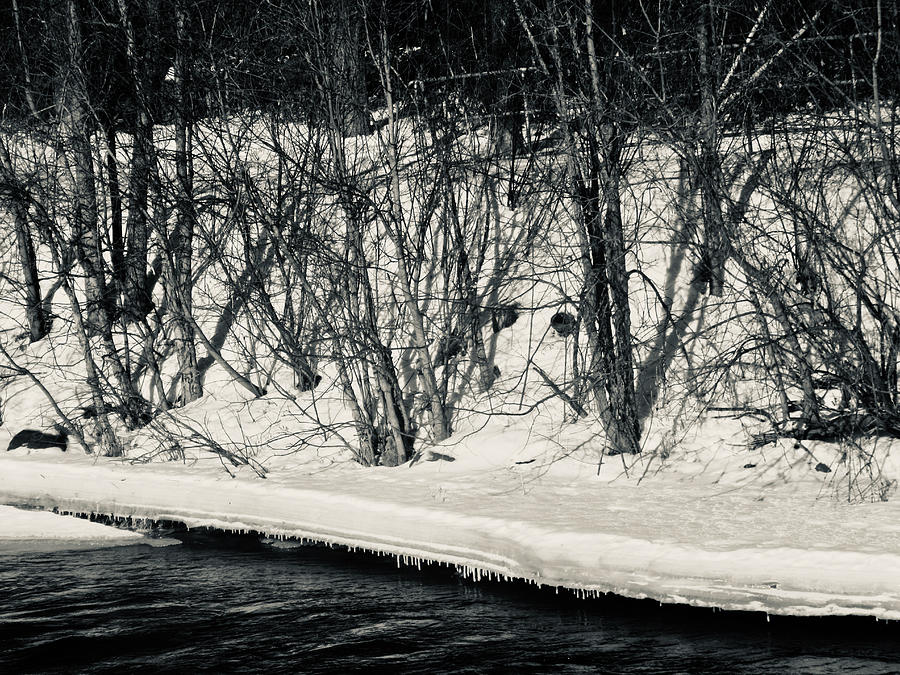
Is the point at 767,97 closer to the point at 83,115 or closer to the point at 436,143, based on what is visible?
the point at 436,143

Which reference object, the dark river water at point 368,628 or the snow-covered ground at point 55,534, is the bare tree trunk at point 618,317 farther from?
the snow-covered ground at point 55,534

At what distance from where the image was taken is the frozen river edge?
7211mm

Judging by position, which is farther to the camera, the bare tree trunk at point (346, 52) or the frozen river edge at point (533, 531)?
the bare tree trunk at point (346, 52)

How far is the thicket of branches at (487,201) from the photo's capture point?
1065 cm

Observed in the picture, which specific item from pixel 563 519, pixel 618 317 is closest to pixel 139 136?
pixel 618 317

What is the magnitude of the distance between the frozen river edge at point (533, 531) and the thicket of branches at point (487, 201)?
4.38 feet

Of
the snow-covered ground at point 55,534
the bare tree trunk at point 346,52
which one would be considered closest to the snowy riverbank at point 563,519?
the snow-covered ground at point 55,534

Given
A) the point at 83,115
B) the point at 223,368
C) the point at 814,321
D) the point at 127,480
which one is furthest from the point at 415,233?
the point at 814,321

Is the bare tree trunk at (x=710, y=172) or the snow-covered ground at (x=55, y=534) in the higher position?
the bare tree trunk at (x=710, y=172)

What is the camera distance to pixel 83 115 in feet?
47.4

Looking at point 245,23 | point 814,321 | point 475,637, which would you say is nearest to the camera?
point 475,637

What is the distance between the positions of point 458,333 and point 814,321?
538 centimetres

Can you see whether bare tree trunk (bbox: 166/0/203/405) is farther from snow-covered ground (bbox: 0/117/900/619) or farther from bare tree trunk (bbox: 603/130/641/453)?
bare tree trunk (bbox: 603/130/641/453)

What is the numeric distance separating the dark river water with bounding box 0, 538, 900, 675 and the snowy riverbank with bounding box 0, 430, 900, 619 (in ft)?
0.68
